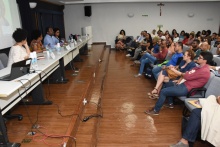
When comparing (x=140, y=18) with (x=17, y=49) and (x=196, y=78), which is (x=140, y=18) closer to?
(x=196, y=78)

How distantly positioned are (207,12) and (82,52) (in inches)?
278

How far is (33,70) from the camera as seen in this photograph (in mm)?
2283

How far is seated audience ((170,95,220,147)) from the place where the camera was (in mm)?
1785

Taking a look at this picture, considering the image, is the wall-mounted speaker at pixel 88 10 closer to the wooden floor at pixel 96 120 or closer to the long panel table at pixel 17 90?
the wooden floor at pixel 96 120

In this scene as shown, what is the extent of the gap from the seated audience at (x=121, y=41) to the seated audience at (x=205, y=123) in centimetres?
728

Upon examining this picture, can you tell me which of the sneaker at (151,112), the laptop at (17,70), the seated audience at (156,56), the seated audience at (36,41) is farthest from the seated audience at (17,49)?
the seated audience at (156,56)

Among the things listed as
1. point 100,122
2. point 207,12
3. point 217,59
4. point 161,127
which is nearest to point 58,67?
point 100,122

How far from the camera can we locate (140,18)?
9438mm

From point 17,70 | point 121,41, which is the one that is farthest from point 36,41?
point 121,41

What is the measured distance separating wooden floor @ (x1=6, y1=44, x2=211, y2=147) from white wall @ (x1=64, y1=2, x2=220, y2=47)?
6268 millimetres

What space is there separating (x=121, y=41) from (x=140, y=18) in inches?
64.9

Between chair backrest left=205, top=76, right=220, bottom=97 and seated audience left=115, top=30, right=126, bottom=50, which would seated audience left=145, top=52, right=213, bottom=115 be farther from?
seated audience left=115, top=30, right=126, bottom=50

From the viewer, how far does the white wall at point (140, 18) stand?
9273 millimetres

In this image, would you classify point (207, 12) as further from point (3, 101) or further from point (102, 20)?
point (3, 101)
